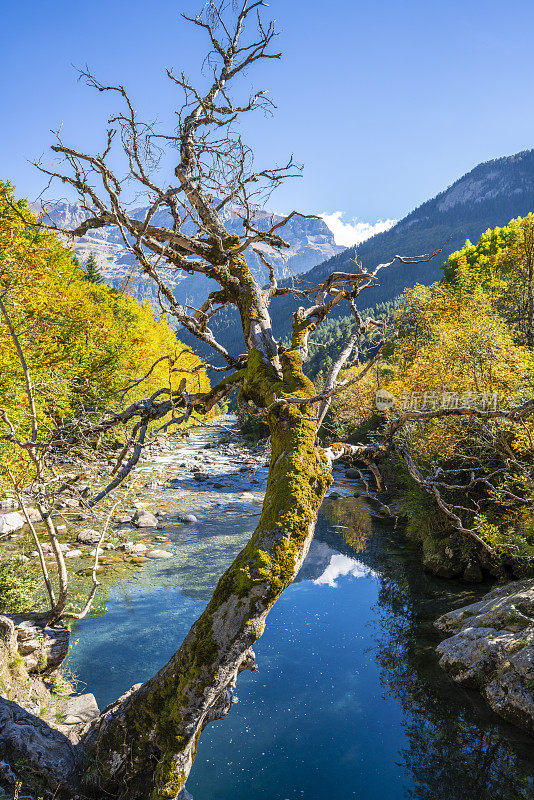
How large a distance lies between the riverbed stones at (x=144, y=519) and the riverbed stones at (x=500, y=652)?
12624 millimetres

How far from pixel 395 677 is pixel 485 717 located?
197cm

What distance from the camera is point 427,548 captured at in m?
15.6

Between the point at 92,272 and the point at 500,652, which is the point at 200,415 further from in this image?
the point at 92,272

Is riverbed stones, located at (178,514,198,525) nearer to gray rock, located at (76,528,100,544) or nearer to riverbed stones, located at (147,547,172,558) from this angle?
riverbed stones, located at (147,547,172,558)

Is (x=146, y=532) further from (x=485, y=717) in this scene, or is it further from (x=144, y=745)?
(x=144, y=745)

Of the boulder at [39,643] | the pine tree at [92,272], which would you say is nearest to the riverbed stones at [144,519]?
the boulder at [39,643]

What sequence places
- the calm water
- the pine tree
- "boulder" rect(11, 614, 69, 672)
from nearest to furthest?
the calm water, "boulder" rect(11, 614, 69, 672), the pine tree

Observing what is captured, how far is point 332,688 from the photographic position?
30.5 feet

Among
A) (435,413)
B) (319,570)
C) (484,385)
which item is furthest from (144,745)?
(484,385)

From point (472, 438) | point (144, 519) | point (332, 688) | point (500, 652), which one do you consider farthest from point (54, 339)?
point (500, 652)

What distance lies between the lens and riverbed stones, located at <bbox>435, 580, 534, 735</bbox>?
783 cm

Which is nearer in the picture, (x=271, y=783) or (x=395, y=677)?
(x=271, y=783)

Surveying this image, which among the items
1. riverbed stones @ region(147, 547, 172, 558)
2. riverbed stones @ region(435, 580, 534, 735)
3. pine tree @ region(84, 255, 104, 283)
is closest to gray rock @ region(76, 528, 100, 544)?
riverbed stones @ region(147, 547, 172, 558)

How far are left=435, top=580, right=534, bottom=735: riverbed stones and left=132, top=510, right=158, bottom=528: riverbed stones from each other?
41.4 feet
